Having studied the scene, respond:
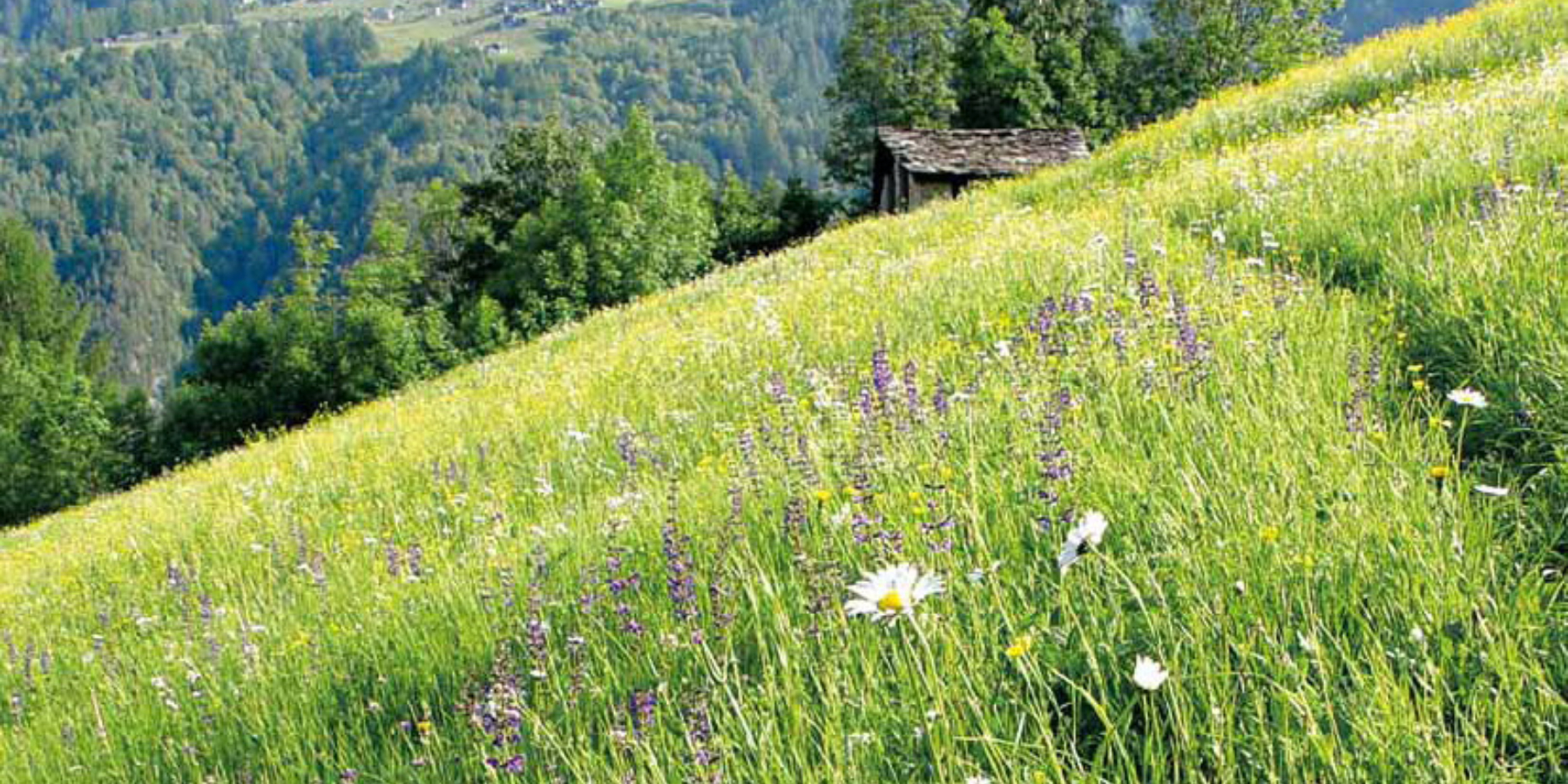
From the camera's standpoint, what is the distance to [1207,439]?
120 inches

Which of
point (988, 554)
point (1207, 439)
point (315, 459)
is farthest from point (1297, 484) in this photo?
point (315, 459)

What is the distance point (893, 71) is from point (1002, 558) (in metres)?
59.7

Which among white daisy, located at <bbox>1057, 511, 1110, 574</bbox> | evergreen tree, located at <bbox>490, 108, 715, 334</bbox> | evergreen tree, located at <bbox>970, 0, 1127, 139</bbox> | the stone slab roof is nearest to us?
white daisy, located at <bbox>1057, 511, 1110, 574</bbox>

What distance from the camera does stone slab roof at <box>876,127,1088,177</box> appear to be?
40.6m

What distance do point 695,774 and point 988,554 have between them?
3.07 feet

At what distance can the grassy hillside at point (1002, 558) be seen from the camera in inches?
82.2

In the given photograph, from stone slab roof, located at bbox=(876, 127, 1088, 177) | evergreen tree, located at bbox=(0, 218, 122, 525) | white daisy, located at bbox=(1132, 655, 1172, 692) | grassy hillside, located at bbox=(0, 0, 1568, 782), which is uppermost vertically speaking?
white daisy, located at bbox=(1132, 655, 1172, 692)

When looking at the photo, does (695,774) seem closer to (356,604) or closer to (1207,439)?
(1207,439)

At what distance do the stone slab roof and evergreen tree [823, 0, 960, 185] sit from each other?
50.4ft

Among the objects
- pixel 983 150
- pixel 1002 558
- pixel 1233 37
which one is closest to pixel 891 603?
pixel 1002 558

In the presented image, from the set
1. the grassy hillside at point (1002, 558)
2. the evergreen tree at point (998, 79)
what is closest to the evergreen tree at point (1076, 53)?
the evergreen tree at point (998, 79)

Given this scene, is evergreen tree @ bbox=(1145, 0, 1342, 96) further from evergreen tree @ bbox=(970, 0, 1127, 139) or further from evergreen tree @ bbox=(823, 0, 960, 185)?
evergreen tree @ bbox=(823, 0, 960, 185)

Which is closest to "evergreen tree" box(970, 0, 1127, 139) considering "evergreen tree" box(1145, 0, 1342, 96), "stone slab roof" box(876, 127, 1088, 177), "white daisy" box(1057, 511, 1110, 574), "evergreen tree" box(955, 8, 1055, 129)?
"evergreen tree" box(955, 8, 1055, 129)

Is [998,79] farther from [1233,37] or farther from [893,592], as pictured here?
[893,592]
